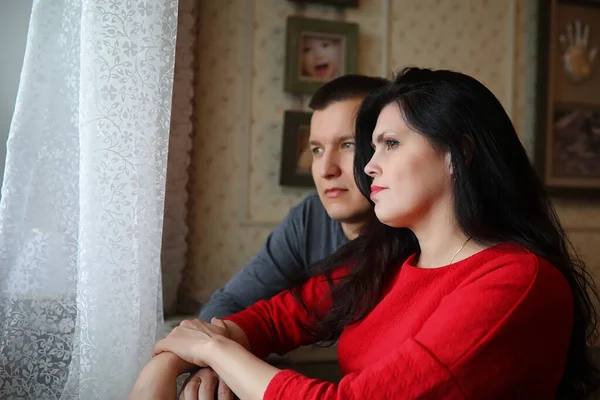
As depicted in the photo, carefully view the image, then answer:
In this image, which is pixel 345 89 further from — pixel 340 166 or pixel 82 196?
pixel 82 196

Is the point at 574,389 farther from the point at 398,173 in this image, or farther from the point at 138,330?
the point at 138,330

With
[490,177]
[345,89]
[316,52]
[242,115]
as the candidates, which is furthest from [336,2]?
[490,177]

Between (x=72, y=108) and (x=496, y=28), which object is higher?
(x=496, y=28)

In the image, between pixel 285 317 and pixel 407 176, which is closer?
pixel 407 176

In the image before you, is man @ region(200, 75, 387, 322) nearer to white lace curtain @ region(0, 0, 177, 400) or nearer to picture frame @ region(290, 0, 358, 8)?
white lace curtain @ region(0, 0, 177, 400)

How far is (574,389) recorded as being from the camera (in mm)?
1059

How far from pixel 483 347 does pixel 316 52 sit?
5.51 feet

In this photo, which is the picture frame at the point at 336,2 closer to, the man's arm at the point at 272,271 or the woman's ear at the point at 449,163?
the man's arm at the point at 272,271

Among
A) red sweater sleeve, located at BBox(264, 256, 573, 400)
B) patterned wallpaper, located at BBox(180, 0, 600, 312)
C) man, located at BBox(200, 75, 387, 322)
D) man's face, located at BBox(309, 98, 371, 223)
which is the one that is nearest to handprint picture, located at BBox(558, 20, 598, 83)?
patterned wallpaper, located at BBox(180, 0, 600, 312)

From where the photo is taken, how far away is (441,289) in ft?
3.23

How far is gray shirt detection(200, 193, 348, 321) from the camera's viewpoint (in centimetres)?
162

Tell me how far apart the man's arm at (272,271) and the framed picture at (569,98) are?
4.71ft

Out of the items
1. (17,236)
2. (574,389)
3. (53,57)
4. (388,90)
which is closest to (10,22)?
(53,57)

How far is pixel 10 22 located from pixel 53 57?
0.60 ft
